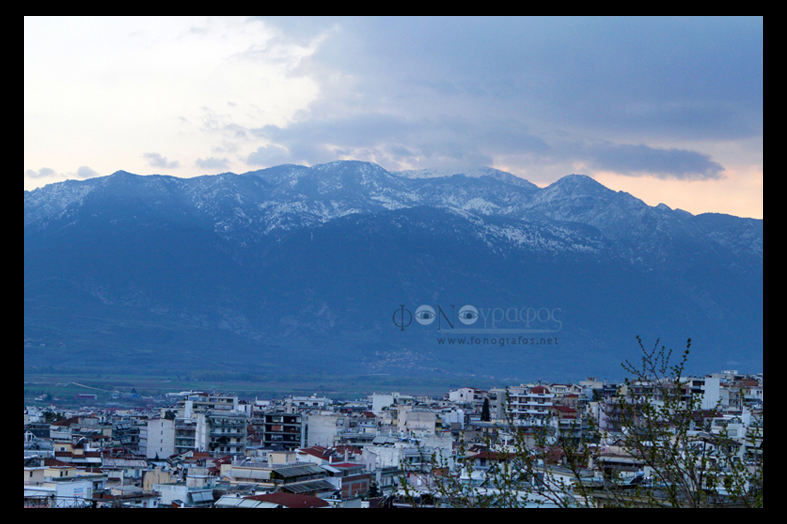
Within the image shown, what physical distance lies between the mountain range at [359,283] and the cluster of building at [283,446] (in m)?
42.4

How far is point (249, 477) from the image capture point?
60.8 feet

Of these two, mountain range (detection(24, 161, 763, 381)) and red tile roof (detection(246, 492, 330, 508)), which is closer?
red tile roof (detection(246, 492, 330, 508))

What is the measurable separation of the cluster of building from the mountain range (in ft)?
139

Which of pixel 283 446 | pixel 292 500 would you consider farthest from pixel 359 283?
pixel 292 500

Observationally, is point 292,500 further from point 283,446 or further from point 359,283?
point 359,283

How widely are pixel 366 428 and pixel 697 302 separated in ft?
310

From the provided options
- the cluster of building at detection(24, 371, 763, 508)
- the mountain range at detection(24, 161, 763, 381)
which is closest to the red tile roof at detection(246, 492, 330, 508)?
the cluster of building at detection(24, 371, 763, 508)

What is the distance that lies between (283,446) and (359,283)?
8310cm

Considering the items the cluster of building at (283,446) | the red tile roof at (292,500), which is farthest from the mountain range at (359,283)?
the red tile roof at (292,500)

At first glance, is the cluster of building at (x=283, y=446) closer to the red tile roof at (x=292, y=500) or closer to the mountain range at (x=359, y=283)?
the red tile roof at (x=292, y=500)

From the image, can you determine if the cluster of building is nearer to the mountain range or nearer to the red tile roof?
the red tile roof

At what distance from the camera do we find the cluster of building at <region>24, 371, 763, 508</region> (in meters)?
16.1

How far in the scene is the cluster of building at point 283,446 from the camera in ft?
52.7
